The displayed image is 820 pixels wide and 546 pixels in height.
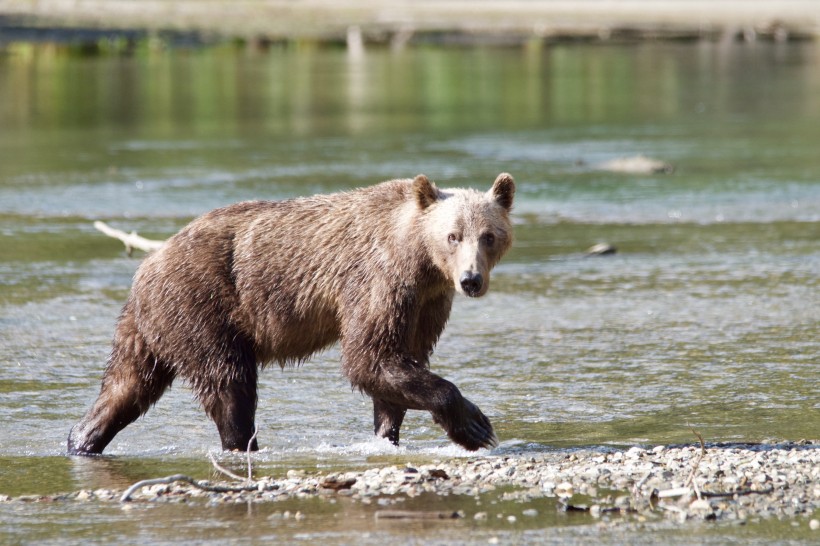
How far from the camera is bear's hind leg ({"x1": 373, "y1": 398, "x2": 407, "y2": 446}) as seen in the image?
23.9ft

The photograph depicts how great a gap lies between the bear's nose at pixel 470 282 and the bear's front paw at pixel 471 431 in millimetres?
538

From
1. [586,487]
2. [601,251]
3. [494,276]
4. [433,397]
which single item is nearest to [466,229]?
[433,397]

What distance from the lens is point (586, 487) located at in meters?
6.06

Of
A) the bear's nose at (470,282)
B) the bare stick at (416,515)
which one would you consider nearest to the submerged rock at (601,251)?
the bear's nose at (470,282)

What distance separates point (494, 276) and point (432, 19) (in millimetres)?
55572

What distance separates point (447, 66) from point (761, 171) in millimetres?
25021

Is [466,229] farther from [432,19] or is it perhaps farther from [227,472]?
[432,19]

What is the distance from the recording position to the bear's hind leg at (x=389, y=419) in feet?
23.9

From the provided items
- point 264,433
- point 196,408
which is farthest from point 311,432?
point 196,408

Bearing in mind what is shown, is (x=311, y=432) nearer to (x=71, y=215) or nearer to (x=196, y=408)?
(x=196, y=408)

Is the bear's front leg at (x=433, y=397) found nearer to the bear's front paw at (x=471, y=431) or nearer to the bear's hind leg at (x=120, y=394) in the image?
the bear's front paw at (x=471, y=431)

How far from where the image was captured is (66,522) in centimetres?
583

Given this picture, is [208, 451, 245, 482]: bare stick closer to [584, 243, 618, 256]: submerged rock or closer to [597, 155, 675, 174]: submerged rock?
[584, 243, 618, 256]: submerged rock

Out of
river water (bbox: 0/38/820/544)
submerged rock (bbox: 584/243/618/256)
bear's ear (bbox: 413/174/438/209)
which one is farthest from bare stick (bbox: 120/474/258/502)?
submerged rock (bbox: 584/243/618/256)
